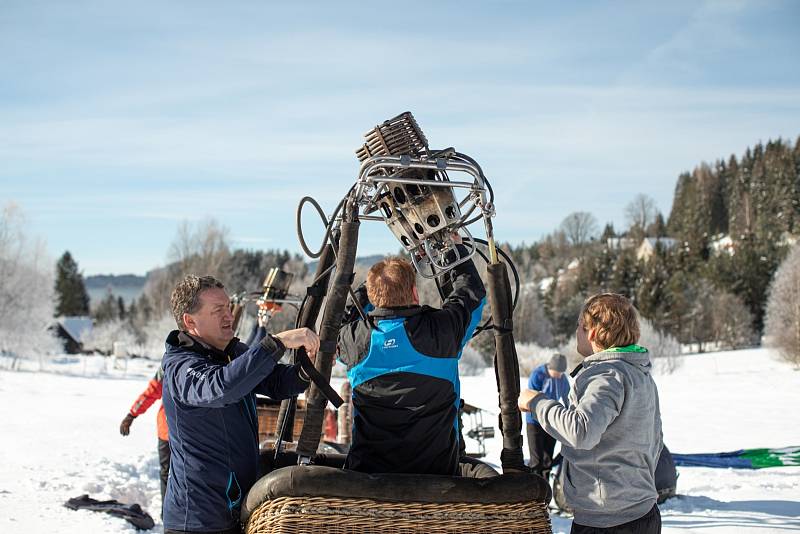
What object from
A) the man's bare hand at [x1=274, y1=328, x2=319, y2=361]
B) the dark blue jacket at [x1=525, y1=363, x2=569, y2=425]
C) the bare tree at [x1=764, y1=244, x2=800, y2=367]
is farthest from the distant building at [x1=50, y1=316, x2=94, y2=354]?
the man's bare hand at [x1=274, y1=328, x2=319, y2=361]

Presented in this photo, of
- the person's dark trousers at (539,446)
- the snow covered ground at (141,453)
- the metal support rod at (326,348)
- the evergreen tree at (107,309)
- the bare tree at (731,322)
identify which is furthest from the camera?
the evergreen tree at (107,309)

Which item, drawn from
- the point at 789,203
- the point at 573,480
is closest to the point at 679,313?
the point at 789,203

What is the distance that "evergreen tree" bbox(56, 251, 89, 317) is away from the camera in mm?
67750

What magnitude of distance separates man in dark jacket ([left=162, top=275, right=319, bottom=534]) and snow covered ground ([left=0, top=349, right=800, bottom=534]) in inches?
137

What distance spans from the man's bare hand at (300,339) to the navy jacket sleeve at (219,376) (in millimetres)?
75

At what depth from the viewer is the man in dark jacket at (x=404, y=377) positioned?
115 inches

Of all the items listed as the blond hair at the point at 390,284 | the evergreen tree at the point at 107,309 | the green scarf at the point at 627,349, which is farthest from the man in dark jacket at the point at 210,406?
the evergreen tree at the point at 107,309

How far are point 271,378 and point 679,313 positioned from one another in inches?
1660

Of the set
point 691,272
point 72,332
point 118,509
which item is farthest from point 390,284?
point 72,332

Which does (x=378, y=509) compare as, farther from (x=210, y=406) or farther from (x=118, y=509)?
(x=118, y=509)

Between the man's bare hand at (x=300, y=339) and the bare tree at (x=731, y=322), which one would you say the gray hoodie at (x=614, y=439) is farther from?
the bare tree at (x=731, y=322)

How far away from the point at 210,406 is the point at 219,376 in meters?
0.16

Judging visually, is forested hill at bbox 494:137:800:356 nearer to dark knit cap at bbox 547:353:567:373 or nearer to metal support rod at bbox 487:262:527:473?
dark knit cap at bbox 547:353:567:373

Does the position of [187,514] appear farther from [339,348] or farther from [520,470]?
[520,470]
